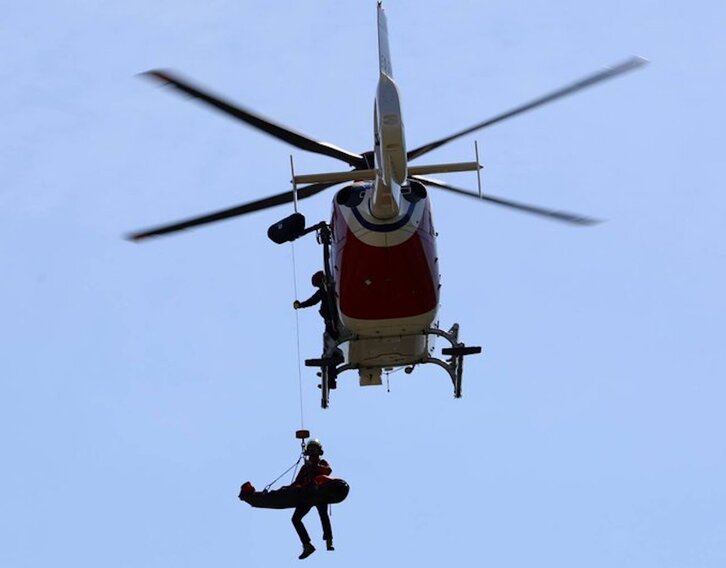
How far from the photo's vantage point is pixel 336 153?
38.1m

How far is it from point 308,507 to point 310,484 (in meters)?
0.46

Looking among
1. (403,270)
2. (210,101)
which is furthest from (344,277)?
(210,101)

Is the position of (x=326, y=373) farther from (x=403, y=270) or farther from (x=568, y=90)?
(x=568, y=90)

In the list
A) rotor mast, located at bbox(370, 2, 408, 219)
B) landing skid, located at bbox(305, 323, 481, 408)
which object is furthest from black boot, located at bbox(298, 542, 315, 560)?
rotor mast, located at bbox(370, 2, 408, 219)

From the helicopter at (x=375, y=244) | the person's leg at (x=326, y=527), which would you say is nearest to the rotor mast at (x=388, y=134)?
the helicopter at (x=375, y=244)

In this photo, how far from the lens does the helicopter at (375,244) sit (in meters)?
36.3

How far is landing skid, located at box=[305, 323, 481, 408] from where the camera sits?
37750mm

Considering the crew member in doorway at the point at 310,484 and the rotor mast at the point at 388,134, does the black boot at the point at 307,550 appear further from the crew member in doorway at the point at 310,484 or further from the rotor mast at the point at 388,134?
the rotor mast at the point at 388,134

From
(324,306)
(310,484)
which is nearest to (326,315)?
(324,306)

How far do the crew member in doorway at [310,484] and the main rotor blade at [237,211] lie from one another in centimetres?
491

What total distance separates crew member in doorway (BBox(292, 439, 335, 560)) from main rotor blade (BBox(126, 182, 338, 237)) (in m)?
4.91

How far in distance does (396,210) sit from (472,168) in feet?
5.15

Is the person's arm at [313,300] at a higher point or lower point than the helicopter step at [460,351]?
higher

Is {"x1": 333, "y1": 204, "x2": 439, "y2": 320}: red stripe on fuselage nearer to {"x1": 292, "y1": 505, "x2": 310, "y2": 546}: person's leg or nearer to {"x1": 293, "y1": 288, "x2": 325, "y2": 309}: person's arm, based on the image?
{"x1": 293, "y1": 288, "x2": 325, "y2": 309}: person's arm
